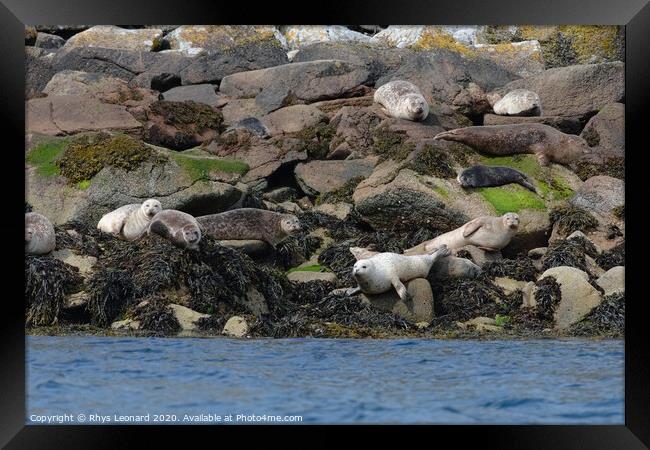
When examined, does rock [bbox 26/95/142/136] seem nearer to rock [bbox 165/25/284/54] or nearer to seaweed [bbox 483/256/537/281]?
rock [bbox 165/25/284/54]

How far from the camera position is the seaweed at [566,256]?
11.2 meters

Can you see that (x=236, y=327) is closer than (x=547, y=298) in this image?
Yes

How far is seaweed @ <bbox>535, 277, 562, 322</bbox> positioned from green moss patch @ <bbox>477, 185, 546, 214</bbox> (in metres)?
2.26

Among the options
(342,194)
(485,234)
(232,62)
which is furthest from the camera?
(232,62)

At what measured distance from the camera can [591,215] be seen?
12.4 m

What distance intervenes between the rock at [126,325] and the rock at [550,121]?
7838 mm

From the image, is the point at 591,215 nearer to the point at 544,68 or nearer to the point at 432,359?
the point at 432,359

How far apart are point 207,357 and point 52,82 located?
10597 mm

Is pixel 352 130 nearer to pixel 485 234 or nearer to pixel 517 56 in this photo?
pixel 485 234

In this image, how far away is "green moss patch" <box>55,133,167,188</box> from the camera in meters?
12.4

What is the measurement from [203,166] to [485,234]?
373 centimetres

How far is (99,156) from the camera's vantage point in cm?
1262

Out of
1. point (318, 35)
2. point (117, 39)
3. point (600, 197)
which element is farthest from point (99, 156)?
point (318, 35)
